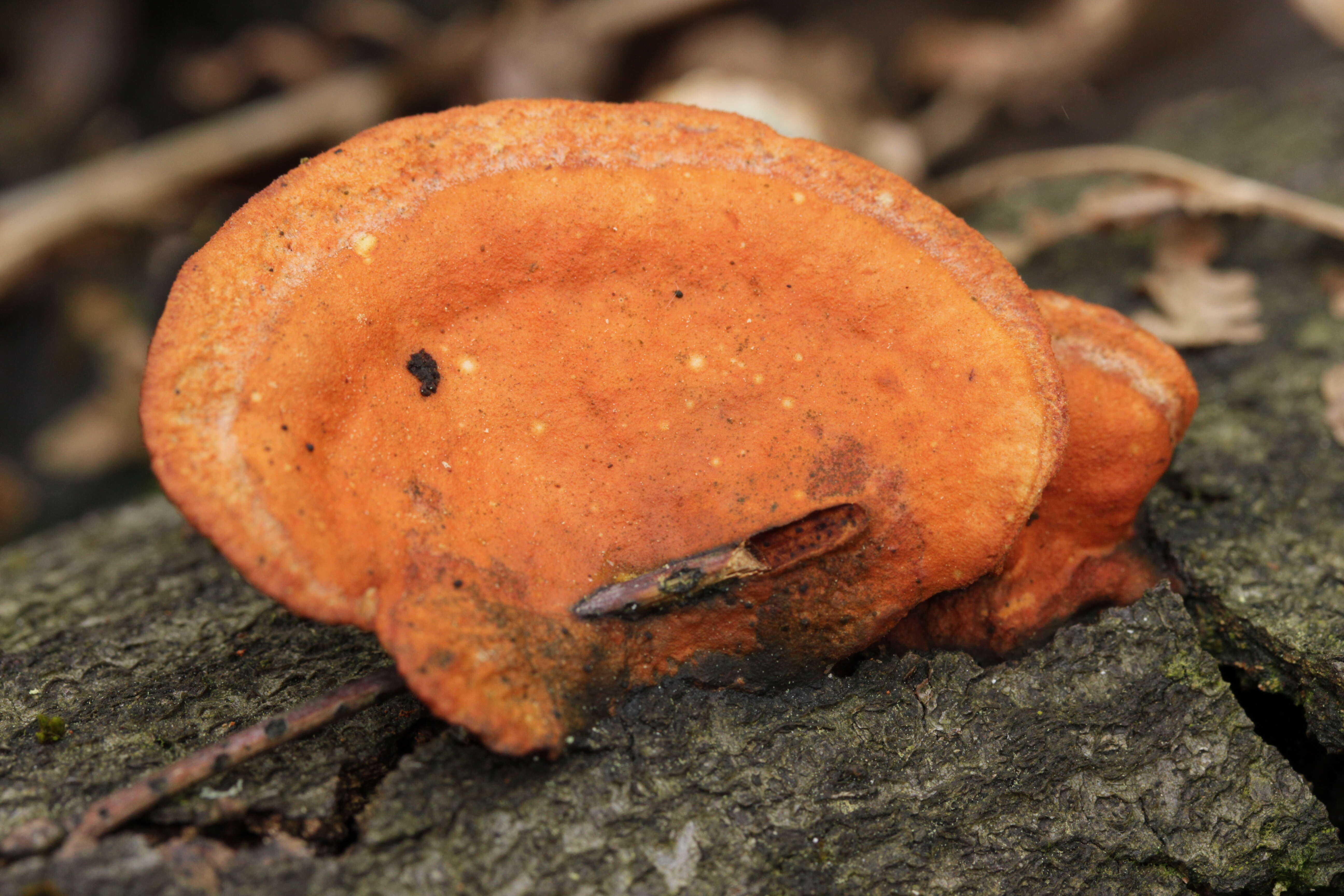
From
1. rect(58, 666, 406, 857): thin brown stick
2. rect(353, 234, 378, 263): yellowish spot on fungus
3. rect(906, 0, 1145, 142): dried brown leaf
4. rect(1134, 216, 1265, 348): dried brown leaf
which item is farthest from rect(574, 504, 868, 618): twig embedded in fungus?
rect(906, 0, 1145, 142): dried brown leaf

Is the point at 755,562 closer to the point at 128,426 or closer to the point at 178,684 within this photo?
the point at 178,684

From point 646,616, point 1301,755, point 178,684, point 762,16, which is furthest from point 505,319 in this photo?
point 762,16

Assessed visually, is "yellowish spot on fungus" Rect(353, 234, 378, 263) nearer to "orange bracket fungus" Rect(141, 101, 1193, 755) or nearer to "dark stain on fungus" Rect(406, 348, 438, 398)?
"orange bracket fungus" Rect(141, 101, 1193, 755)

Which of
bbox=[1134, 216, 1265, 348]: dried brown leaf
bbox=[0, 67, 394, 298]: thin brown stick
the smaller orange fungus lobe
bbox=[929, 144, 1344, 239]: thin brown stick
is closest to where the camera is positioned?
the smaller orange fungus lobe

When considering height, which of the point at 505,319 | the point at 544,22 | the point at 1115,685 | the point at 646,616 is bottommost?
the point at 1115,685

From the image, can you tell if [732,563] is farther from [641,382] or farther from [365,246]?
[365,246]

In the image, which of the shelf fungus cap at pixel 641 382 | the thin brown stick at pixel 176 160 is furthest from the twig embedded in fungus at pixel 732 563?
the thin brown stick at pixel 176 160
